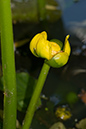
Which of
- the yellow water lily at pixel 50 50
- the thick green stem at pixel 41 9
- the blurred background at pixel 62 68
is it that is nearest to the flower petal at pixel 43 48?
the yellow water lily at pixel 50 50

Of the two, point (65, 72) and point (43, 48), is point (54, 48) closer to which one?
point (43, 48)

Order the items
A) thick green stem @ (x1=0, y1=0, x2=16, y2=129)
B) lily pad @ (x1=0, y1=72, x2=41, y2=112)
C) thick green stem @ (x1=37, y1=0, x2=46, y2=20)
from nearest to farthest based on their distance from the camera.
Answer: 1. thick green stem @ (x1=0, y1=0, x2=16, y2=129)
2. lily pad @ (x1=0, y1=72, x2=41, y2=112)
3. thick green stem @ (x1=37, y1=0, x2=46, y2=20)

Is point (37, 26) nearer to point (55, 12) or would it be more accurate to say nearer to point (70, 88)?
point (55, 12)

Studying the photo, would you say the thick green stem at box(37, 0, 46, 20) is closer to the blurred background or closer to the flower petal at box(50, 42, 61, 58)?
the blurred background

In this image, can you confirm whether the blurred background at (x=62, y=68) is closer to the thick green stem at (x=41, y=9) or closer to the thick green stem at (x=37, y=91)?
the thick green stem at (x=41, y=9)

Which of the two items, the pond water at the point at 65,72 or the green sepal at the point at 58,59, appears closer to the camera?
the green sepal at the point at 58,59

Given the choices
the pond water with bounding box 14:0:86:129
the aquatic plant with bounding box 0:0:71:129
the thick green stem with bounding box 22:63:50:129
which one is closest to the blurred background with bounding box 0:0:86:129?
the pond water with bounding box 14:0:86:129

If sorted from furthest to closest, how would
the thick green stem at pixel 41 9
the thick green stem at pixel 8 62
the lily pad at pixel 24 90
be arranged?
the thick green stem at pixel 41 9 < the lily pad at pixel 24 90 < the thick green stem at pixel 8 62

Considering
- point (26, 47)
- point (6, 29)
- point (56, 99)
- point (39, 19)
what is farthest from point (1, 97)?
point (39, 19)

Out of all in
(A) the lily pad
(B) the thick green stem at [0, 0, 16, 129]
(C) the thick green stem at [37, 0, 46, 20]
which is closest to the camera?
(B) the thick green stem at [0, 0, 16, 129]
